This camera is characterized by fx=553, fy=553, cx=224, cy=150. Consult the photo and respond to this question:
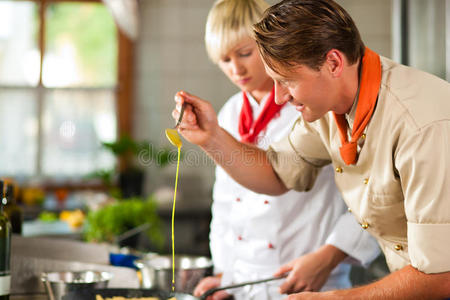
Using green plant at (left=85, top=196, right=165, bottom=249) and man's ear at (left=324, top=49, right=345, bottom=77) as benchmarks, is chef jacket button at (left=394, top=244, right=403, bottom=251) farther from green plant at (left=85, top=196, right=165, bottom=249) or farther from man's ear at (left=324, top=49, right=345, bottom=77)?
green plant at (left=85, top=196, right=165, bottom=249)

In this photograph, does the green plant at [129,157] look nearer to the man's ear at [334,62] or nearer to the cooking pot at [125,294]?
the cooking pot at [125,294]

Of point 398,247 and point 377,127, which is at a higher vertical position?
point 377,127

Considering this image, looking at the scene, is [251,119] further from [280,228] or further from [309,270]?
[309,270]

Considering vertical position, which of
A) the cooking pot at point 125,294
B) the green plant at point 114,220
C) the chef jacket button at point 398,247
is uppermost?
the chef jacket button at point 398,247

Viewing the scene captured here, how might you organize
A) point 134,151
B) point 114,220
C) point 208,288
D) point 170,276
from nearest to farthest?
point 170,276
point 208,288
point 114,220
point 134,151

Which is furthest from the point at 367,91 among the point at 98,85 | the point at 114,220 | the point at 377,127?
the point at 98,85

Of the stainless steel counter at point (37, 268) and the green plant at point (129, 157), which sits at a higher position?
the stainless steel counter at point (37, 268)

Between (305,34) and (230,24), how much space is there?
0.60m

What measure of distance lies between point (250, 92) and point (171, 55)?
4.91 metres

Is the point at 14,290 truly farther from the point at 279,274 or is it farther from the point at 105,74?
the point at 105,74

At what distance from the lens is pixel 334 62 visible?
1.17 metres

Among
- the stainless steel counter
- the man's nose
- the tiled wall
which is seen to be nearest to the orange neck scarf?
the man's nose

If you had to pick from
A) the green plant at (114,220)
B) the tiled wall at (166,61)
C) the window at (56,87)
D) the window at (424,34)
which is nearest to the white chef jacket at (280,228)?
the green plant at (114,220)

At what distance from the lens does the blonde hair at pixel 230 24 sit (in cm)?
169
